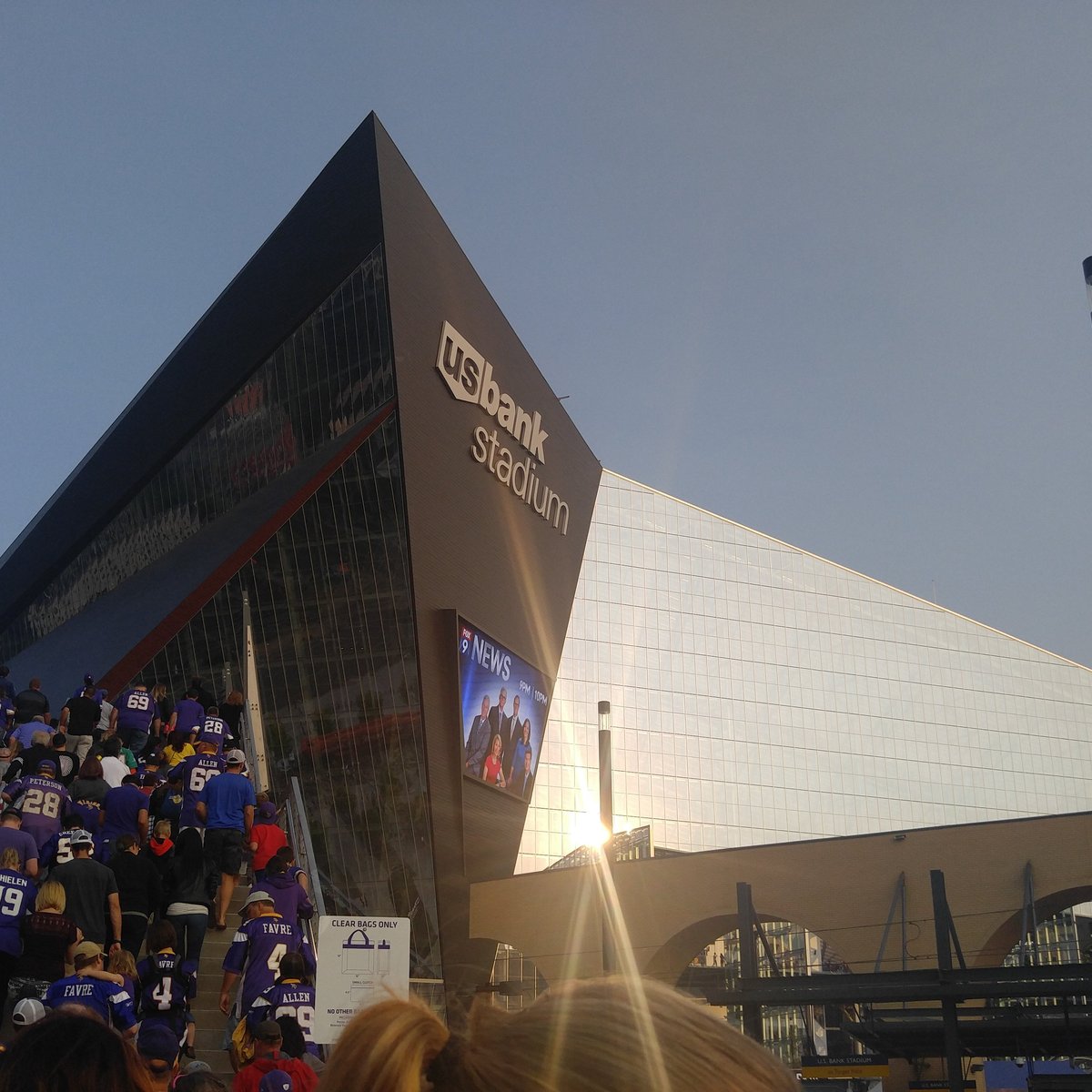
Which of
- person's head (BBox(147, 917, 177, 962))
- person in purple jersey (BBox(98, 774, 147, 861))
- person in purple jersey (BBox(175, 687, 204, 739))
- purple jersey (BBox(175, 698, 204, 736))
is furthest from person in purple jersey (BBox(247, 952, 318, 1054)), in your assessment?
purple jersey (BBox(175, 698, 204, 736))

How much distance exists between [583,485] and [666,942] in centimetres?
1003

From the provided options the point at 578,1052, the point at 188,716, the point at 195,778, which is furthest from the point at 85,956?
the point at 188,716

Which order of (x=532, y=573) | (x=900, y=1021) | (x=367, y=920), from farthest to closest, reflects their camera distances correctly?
(x=532, y=573), (x=900, y=1021), (x=367, y=920)

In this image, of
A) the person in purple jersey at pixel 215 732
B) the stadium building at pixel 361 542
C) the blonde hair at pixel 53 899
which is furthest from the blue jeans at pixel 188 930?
the stadium building at pixel 361 542

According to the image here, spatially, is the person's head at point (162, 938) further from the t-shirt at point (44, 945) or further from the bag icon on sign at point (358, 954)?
the bag icon on sign at point (358, 954)

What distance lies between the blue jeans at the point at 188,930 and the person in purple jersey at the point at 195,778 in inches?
43.4

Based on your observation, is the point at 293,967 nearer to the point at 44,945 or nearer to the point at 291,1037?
the point at 291,1037

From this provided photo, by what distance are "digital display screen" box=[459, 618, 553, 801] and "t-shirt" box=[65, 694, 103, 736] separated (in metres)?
7.99

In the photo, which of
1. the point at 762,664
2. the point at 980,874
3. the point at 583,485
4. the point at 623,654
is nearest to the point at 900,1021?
the point at 980,874

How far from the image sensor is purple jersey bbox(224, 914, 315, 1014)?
28.8ft

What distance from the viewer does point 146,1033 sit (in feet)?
19.2

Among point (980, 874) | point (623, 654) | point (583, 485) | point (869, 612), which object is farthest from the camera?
point (869, 612)

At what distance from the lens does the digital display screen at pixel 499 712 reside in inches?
898

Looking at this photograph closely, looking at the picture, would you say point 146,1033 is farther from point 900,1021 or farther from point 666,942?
point 666,942
